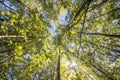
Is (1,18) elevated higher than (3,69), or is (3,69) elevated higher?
(1,18)

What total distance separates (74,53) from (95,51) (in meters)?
1.68

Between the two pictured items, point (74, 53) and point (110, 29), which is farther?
point (74, 53)

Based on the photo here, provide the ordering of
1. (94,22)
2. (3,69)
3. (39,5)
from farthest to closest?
1. (39,5)
2. (94,22)
3. (3,69)

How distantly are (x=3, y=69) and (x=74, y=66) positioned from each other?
6.58 meters

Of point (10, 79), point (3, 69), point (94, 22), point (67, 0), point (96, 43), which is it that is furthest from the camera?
point (96, 43)

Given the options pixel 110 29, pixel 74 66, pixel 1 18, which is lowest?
pixel 74 66

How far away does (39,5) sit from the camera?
9.91 m

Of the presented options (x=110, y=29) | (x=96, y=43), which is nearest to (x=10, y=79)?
(x=96, y=43)

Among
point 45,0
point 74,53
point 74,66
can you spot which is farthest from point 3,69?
point 74,66

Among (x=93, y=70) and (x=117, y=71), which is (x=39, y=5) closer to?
(x=93, y=70)

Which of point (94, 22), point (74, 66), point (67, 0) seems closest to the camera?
point (67, 0)

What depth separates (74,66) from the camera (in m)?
11.6

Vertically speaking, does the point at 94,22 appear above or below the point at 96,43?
above

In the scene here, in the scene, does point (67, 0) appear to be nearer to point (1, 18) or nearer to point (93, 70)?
point (1, 18)
